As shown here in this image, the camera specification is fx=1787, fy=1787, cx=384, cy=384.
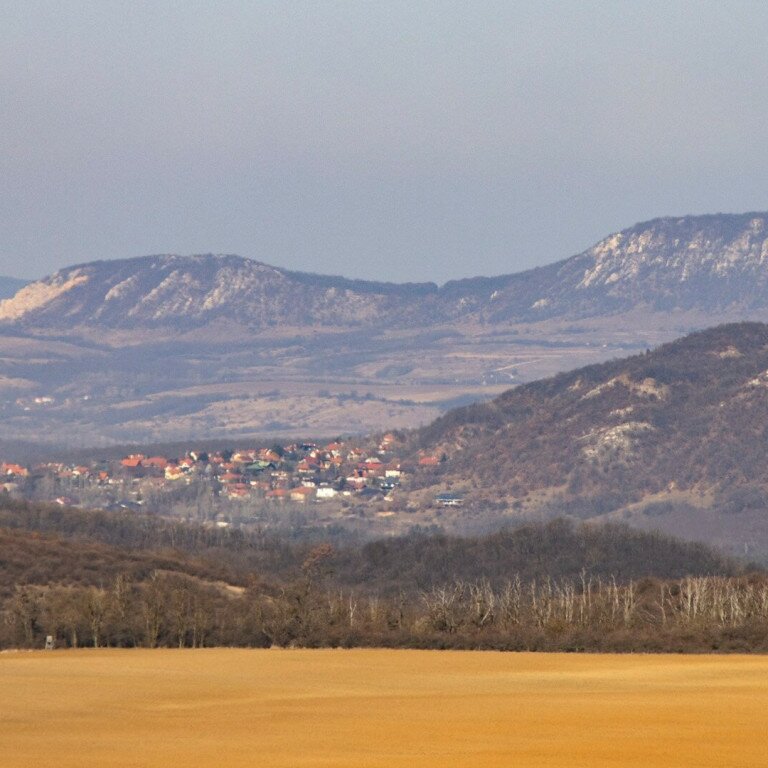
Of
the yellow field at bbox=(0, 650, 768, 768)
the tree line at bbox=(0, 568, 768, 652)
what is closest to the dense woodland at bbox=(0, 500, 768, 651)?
the tree line at bbox=(0, 568, 768, 652)

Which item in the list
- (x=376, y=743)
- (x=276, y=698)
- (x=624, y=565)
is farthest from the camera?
(x=624, y=565)

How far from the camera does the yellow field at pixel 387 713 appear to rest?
37.9m

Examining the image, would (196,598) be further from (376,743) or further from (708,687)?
(376,743)

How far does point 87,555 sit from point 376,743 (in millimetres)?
102269

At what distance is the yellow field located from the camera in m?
37.9

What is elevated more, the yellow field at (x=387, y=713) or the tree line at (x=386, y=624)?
the yellow field at (x=387, y=713)

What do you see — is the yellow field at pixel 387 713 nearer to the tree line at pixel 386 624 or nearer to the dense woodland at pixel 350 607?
the tree line at pixel 386 624

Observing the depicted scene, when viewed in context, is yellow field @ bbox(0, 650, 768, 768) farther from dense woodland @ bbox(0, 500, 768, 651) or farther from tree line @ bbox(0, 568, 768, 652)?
dense woodland @ bbox(0, 500, 768, 651)

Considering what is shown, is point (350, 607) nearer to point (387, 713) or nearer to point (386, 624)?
point (386, 624)

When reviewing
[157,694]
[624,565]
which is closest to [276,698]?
[157,694]

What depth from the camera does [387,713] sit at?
4747cm

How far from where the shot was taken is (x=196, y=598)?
109 meters

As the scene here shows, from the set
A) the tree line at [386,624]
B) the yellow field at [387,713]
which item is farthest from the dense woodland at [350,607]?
the yellow field at [387,713]

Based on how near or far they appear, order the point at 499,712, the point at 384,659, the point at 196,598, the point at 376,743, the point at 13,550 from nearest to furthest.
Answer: the point at 376,743, the point at 499,712, the point at 384,659, the point at 196,598, the point at 13,550
